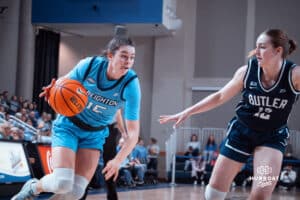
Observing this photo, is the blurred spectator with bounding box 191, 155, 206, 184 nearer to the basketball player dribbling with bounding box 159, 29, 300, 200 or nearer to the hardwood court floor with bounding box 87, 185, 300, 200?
the hardwood court floor with bounding box 87, 185, 300, 200

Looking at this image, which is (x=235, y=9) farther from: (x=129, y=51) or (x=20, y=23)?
(x=129, y=51)

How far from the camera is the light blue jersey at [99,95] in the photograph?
4449 mm

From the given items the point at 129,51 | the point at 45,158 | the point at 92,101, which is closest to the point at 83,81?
the point at 92,101

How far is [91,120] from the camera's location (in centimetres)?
452

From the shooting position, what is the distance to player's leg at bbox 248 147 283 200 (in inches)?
156

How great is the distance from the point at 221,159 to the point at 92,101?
1231 mm

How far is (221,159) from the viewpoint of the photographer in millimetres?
4246

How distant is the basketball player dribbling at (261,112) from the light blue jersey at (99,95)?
41 centimetres

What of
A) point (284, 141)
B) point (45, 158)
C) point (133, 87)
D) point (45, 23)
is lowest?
point (45, 158)

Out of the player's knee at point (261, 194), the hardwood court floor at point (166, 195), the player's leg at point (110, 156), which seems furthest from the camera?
the hardwood court floor at point (166, 195)

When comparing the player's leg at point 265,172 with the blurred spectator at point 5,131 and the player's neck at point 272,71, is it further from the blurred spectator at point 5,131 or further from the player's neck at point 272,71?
the blurred spectator at point 5,131

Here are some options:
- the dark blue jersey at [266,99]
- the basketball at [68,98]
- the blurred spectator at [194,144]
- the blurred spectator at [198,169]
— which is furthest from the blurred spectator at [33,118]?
the dark blue jersey at [266,99]

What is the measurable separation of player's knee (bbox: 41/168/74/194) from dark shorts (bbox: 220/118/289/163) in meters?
1.32

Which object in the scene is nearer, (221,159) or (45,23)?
(221,159)
